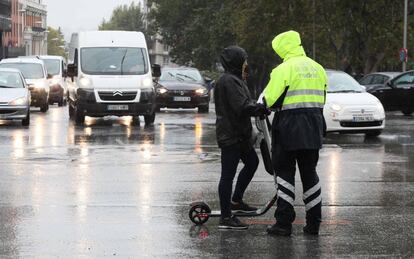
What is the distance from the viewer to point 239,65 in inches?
342

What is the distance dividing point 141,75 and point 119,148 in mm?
7190

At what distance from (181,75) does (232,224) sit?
24.5 meters

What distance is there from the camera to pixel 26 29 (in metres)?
146

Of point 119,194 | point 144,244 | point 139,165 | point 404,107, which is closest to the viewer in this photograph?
point 144,244

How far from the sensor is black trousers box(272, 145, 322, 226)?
27.7ft

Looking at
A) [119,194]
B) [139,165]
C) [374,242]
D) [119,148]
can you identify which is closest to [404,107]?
[119,148]

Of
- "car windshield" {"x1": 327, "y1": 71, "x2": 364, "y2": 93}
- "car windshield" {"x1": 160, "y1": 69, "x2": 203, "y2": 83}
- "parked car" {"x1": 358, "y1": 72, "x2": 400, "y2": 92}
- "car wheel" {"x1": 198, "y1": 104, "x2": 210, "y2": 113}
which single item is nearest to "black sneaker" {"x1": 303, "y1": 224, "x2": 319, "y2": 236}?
"car windshield" {"x1": 327, "y1": 71, "x2": 364, "y2": 93}

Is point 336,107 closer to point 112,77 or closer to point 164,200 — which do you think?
point 112,77

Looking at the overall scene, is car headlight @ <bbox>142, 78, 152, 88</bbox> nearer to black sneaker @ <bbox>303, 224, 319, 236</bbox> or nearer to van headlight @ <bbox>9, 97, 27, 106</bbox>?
van headlight @ <bbox>9, 97, 27, 106</bbox>

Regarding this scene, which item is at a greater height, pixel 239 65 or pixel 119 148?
pixel 239 65

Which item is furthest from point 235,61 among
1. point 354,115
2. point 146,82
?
point 146,82

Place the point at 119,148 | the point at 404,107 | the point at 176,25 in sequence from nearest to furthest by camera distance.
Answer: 1. the point at 119,148
2. the point at 404,107
3. the point at 176,25

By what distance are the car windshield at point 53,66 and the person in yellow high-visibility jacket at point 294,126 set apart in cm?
3303

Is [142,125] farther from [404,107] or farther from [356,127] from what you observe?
[404,107]
